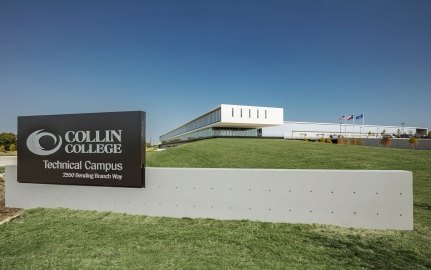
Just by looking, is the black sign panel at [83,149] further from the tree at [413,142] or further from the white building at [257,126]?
the white building at [257,126]

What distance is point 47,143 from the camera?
23.7 ft

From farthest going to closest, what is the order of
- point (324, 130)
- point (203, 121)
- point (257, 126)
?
point (324, 130) → point (203, 121) → point (257, 126)

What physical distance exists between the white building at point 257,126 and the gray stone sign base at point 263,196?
56744 millimetres

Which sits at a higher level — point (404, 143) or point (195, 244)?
point (404, 143)

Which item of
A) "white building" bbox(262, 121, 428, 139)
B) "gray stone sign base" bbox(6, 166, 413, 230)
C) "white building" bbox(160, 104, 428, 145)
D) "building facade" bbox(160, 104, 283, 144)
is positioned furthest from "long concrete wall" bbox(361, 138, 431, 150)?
"gray stone sign base" bbox(6, 166, 413, 230)

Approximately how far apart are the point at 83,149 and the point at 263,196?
4.73 m

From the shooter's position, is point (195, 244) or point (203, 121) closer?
point (195, 244)

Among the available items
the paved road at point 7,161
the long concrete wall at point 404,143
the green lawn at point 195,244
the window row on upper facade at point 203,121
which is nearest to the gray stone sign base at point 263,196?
the green lawn at point 195,244

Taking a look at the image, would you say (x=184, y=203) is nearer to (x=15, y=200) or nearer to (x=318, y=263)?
(x=318, y=263)

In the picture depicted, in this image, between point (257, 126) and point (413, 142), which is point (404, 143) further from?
point (257, 126)

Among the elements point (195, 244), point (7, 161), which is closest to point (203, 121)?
point (7, 161)

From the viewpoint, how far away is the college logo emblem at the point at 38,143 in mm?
7129

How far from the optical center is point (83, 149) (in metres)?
6.88

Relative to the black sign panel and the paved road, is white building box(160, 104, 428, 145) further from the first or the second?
the black sign panel
